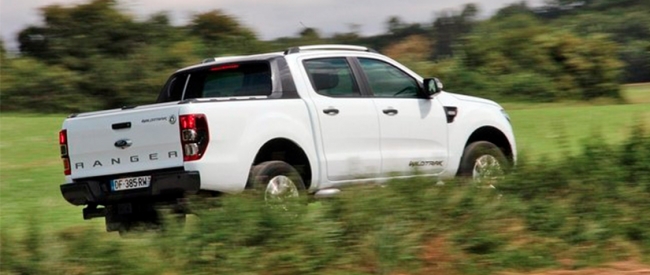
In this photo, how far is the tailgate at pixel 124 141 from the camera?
32.3 feet

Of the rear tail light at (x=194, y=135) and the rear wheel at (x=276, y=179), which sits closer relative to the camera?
the rear tail light at (x=194, y=135)

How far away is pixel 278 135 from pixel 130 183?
4.65ft

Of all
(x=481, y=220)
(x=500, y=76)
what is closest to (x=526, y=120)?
(x=500, y=76)

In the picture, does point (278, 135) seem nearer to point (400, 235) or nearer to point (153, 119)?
point (153, 119)

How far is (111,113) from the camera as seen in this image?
10.3m

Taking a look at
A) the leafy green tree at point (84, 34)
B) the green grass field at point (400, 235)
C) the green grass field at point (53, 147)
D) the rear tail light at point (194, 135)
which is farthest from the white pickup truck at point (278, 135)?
the leafy green tree at point (84, 34)

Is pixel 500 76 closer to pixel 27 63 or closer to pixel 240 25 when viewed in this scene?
pixel 240 25

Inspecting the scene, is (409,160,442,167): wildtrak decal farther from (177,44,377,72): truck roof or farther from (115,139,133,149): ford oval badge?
(115,139,133,149): ford oval badge

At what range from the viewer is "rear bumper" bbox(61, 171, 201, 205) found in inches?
384

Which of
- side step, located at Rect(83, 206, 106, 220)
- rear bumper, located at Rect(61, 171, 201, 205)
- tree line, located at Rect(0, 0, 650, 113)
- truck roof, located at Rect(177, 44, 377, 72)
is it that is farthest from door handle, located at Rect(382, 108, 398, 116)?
tree line, located at Rect(0, 0, 650, 113)

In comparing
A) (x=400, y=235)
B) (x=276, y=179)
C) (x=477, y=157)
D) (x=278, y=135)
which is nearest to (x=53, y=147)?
(x=477, y=157)

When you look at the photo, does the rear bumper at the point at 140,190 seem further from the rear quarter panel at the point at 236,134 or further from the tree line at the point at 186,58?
Result: the tree line at the point at 186,58

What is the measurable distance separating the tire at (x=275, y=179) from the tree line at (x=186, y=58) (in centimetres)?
2782

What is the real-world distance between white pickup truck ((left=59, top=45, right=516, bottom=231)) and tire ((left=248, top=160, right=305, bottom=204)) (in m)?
0.01
